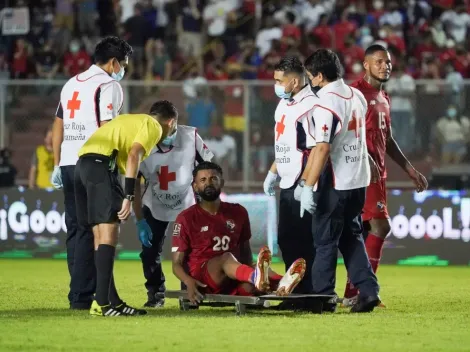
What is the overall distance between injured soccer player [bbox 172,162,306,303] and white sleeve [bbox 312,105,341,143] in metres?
1.09

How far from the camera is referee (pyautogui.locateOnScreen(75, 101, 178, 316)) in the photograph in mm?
10656

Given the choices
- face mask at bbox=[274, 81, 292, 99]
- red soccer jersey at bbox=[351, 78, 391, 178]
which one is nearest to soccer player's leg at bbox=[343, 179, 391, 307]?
red soccer jersey at bbox=[351, 78, 391, 178]

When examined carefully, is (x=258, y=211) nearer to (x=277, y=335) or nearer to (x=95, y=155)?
(x=95, y=155)

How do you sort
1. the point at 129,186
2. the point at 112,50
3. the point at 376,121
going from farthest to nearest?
the point at 376,121
the point at 112,50
the point at 129,186

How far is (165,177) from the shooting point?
40.6 ft

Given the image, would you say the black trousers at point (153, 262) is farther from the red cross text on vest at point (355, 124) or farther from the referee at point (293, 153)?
the red cross text on vest at point (355, 124)

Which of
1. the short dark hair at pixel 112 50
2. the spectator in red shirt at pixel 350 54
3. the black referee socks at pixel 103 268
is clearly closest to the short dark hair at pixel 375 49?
the short dark hair at pixel 112 50

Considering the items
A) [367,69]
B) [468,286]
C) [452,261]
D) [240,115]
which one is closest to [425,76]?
[240,115]

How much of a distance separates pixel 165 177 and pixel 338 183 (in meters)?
1.97

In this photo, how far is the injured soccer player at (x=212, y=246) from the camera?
1117 cm

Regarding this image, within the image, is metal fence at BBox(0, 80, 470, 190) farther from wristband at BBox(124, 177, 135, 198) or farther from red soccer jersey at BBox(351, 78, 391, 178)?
wristband at BBox(124, 177, 135, 198)

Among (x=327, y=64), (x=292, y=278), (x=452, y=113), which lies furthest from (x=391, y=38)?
(x=292, y=278)

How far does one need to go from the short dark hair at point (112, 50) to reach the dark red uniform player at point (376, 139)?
8.15ft

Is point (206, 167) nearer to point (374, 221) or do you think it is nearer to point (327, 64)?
point (327, 64)
